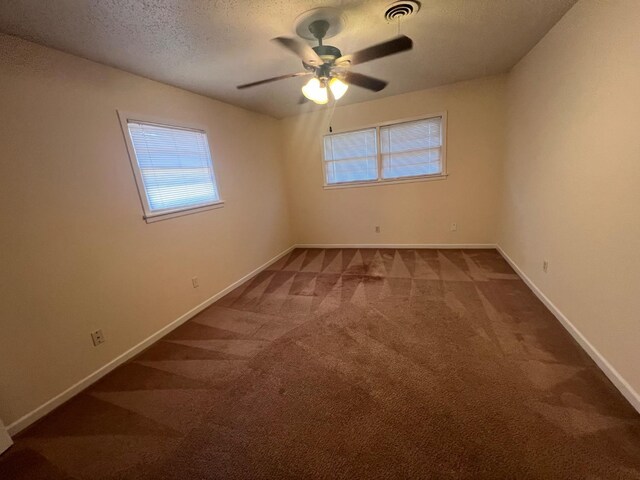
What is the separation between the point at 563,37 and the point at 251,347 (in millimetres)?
3573

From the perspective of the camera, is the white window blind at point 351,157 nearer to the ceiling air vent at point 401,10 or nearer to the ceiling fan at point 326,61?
the ceiling fan at point 326,61

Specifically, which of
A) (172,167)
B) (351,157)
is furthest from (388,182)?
(172,167)

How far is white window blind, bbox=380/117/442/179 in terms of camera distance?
3.86 m

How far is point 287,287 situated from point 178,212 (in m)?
1.55

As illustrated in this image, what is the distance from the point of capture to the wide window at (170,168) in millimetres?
2324

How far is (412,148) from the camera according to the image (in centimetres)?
399

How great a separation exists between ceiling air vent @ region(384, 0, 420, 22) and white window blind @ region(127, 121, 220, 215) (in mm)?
2247

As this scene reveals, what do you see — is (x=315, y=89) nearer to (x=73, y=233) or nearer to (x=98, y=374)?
(x=73, y=233)

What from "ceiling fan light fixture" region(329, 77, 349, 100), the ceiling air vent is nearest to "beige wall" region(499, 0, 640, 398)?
the ceiling air vent

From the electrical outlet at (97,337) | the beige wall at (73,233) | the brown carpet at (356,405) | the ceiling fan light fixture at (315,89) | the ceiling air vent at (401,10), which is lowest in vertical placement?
the brown carpet at (356,405)

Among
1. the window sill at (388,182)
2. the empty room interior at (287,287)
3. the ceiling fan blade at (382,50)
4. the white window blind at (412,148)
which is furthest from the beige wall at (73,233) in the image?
the white window blind at (412,148)

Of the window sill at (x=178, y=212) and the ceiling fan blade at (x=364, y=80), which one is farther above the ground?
the ceiling fan blade at (x=364, y=80)

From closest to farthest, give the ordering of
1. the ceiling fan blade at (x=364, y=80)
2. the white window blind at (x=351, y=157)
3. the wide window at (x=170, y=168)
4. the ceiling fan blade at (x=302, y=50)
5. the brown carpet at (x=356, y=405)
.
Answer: the brown carpet at (x=356, y=405) < the ceiling fan blade at (x=302, y=50) < the ceiling fan blade at (x=364, y=80) < the wide window at (x=170, y=168) < the white window blind at (x=351, y=157)

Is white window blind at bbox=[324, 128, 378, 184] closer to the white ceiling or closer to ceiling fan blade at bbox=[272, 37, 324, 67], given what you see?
the white ceiling
